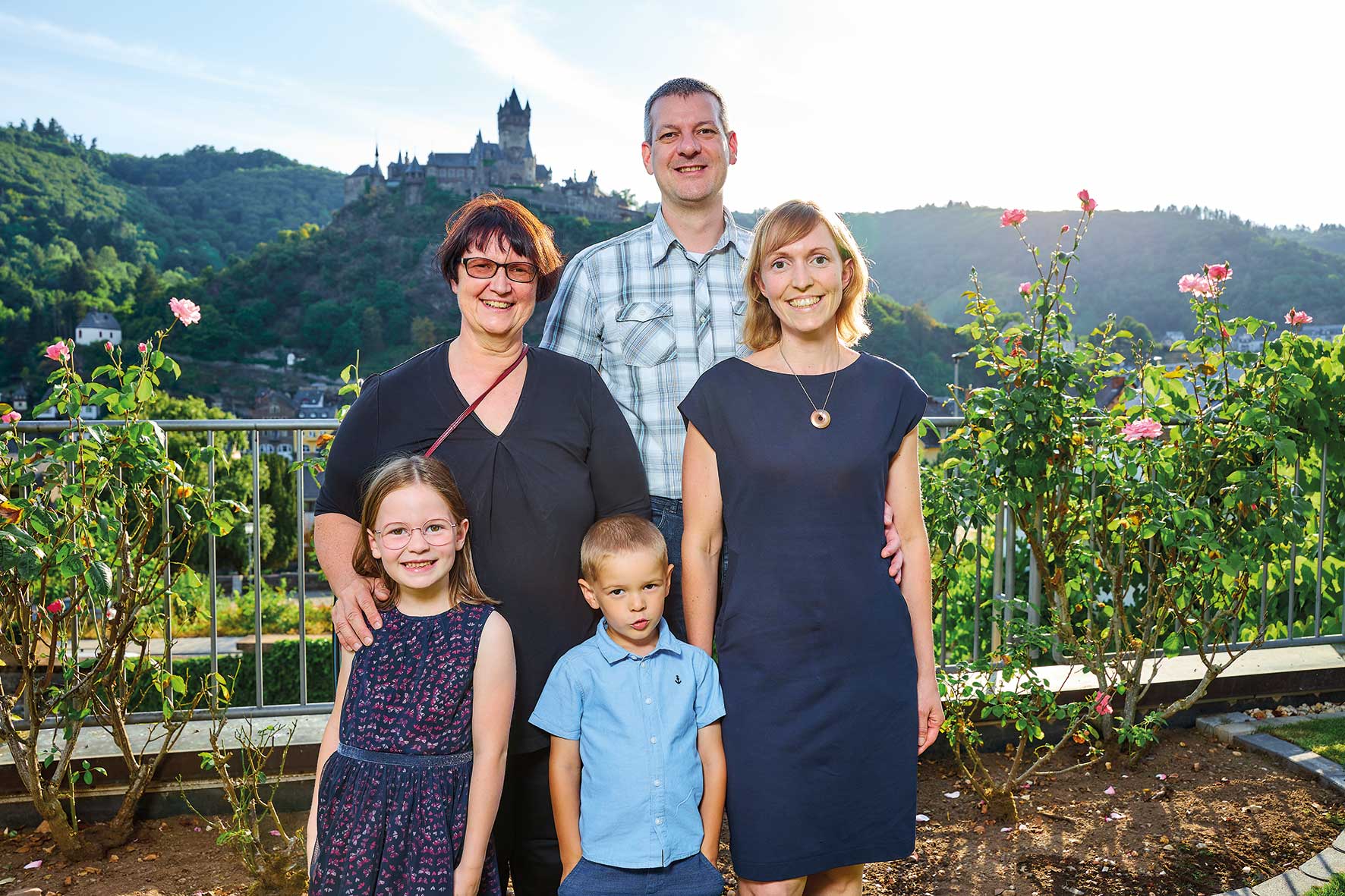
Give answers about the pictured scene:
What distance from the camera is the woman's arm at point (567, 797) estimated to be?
69.8 inches

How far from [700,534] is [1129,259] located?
2280 inches

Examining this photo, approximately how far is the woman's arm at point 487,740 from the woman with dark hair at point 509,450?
14 centimetres

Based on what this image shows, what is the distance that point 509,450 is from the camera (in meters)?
1.88

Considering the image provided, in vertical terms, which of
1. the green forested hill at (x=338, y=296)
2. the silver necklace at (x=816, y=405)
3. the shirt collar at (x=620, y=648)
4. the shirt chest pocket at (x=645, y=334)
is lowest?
the shirt collar at (x=620, y=648)

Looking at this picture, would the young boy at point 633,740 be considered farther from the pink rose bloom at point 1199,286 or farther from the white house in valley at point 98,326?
the white house in valley at point 98,326

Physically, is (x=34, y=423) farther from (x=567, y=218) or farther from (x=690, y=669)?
(x=567, y=218)

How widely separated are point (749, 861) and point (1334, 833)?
212 centimetres

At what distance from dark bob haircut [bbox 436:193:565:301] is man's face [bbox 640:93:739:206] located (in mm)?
590

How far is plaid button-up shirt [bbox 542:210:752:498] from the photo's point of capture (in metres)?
2.40

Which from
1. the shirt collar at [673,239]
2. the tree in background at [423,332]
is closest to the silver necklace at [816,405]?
the shirt collar at [673,239]

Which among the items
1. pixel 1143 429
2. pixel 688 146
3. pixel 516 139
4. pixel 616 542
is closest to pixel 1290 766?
pixel 1143 429

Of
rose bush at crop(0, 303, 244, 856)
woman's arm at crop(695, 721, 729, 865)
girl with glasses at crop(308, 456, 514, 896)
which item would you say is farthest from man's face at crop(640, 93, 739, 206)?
rose bush at crop(0, 303, 244, 856)

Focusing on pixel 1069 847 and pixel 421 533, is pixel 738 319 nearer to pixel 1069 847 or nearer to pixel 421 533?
pixel 421 533

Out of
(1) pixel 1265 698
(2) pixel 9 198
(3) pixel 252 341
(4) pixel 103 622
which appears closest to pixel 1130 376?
(1) pixel 1265 698
